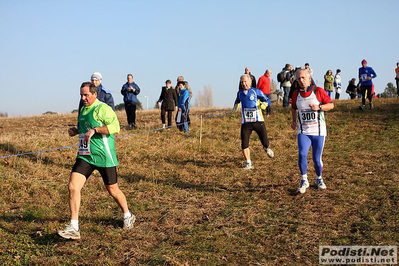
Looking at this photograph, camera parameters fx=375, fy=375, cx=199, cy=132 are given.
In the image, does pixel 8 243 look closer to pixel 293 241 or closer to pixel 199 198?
pixel 199 198

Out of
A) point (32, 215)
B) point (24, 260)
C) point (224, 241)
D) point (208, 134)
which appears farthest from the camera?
point (208, 134)

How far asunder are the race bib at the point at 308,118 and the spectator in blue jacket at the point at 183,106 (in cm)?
738

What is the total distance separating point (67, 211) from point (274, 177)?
14.7 feet

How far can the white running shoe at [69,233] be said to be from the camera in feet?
16.3

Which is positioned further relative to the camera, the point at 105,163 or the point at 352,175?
the point at 352,175

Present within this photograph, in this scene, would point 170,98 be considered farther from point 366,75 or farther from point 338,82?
point 338,82

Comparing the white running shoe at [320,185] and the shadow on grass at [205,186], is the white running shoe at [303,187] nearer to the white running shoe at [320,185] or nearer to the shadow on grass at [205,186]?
the shadow on grass at [205,186]

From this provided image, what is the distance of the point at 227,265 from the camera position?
4.39 m

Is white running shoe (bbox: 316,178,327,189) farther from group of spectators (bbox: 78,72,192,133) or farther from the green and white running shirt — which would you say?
group of spectators (bbox: 78,72,192,133)

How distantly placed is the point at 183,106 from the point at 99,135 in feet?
28.9

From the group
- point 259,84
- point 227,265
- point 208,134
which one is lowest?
point 227,265

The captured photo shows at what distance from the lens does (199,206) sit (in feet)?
22.0

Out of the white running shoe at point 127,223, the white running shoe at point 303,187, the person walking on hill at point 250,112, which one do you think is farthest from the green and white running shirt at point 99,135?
the person walking on hill at point 250,112

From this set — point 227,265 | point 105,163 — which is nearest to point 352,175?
point 227,265
